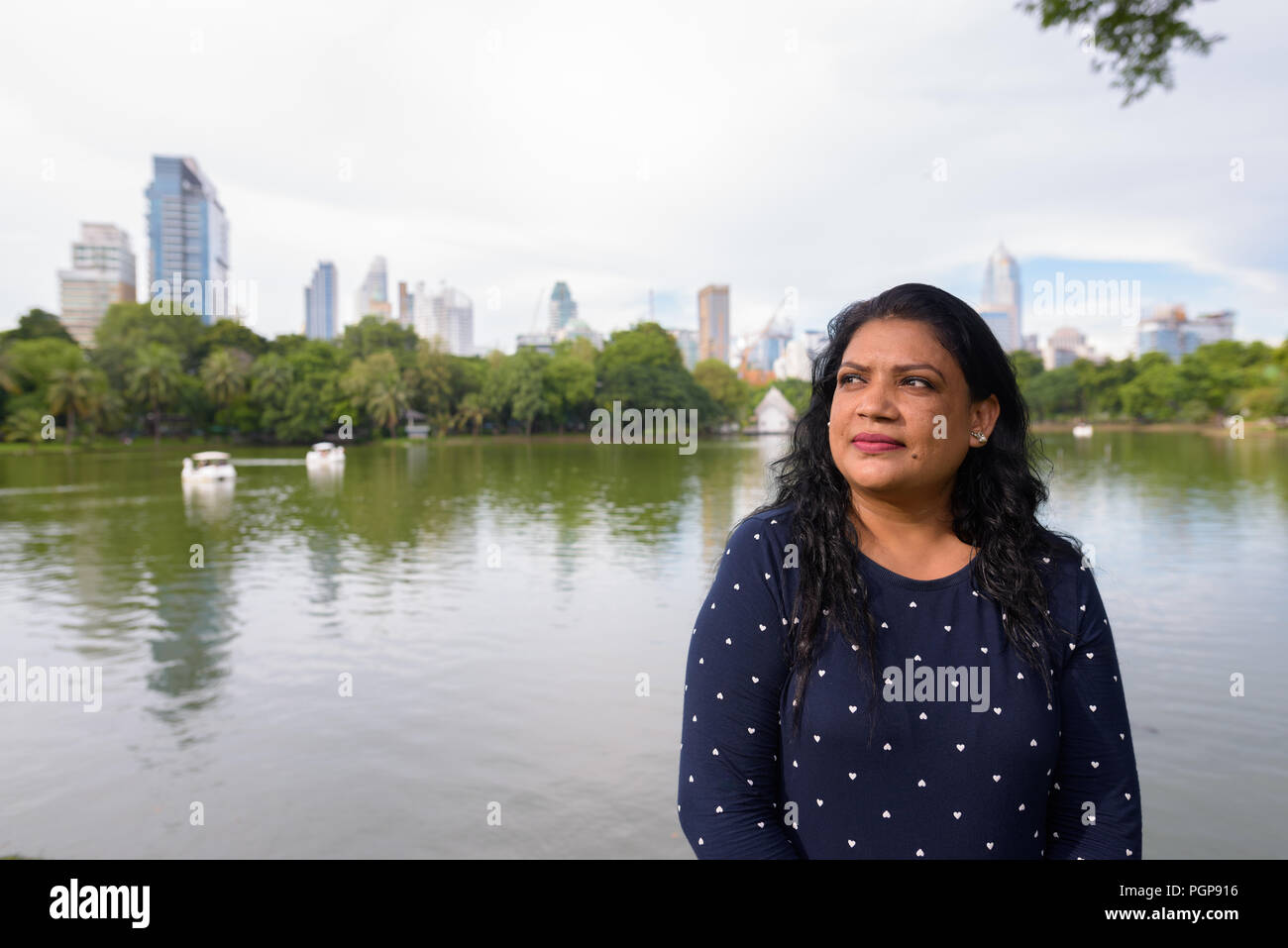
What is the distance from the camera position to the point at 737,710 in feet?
5.68

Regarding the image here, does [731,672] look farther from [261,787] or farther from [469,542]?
[469,542]

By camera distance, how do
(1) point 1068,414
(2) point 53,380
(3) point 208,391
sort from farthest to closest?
(1) point 1068,414 < (3) point 208,391 < (2) point 53,380

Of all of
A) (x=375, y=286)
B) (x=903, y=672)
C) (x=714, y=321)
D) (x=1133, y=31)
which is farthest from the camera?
(x=375, y=286)

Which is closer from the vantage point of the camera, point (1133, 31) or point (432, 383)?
point (1133, 31)

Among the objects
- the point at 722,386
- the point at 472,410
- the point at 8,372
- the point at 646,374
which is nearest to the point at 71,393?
the point at 8,372

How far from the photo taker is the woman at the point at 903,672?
1.73m

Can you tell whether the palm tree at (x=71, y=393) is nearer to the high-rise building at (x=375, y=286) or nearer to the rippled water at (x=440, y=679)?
the rippled water at (x=440, y=679)

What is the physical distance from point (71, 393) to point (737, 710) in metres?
53.6

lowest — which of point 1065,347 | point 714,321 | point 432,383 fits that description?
point 432,383

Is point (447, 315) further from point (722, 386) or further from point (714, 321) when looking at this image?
point (722, 386)

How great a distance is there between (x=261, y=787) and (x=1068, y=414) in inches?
3581

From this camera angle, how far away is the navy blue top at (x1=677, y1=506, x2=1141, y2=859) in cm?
173
